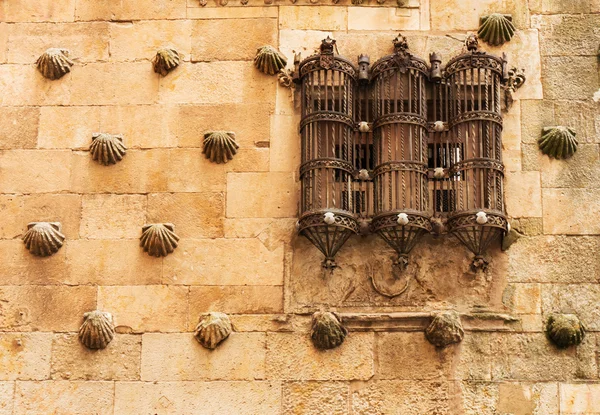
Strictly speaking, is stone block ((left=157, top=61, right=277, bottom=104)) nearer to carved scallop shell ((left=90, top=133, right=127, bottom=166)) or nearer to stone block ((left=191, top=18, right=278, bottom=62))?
stone block ((left=191, top=18, right=278, bottom=62))

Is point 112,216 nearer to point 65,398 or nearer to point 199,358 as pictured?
point 199,358

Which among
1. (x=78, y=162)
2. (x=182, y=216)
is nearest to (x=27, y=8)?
(x=78, y=162)

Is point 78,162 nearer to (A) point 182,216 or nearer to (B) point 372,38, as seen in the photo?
(A) point 182,216

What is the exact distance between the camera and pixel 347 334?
9.97m

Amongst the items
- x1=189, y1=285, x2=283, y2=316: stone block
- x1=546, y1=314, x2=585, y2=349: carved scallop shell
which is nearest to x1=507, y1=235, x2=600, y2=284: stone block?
x1=546, y1=314, x2=585, y2=349: carved scallop shell

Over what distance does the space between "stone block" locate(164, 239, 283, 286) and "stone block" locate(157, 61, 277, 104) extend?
1.49 m

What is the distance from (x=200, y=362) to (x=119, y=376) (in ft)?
2.46

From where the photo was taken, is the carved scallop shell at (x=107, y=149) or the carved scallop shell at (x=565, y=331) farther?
the carved scallop shell at (x=107, y=149)

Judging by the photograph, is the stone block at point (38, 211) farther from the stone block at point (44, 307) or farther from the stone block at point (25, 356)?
the stone block at point (25, 356)

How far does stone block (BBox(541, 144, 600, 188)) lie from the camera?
10.5m

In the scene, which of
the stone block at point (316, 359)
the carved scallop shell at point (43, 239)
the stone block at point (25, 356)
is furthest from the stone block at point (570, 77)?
the stone block at point (25, 356)

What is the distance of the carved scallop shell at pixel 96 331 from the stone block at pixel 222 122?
6.20 feet

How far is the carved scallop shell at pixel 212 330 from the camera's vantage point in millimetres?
9938

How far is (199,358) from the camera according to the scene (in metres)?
9.97
